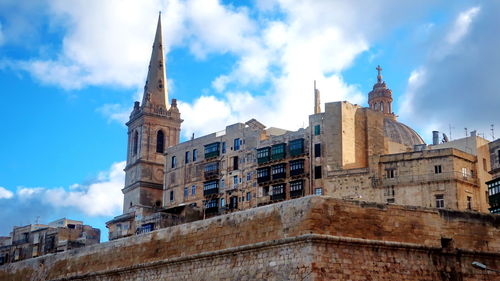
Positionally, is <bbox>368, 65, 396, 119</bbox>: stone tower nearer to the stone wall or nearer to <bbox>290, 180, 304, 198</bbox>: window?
<bbox>290, 180, 304, 198</bbox>: window

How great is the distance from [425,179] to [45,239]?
1176 inches

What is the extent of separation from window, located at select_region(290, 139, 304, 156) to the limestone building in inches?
2.1

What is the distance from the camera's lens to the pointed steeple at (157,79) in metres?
56.0

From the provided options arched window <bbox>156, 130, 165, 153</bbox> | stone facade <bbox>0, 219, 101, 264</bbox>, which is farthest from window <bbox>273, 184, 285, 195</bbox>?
stone facade <bbox>0, 219, 101, 264</bbox>

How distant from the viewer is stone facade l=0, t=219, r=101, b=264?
53.7 metres

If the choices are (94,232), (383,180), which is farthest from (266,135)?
(94,232)

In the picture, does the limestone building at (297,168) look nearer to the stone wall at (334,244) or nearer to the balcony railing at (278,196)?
the balcony railing at (278,196)

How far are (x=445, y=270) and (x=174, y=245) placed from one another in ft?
20.9

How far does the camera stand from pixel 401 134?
47781mm

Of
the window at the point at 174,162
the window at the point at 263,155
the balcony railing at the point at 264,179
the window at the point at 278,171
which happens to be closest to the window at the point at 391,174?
the window at the point at 278,171

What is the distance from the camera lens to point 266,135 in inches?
1738

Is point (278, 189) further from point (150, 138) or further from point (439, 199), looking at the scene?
point (150, 138)

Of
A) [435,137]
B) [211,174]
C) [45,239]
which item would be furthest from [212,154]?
[45,239]

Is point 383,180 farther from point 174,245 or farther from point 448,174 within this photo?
point 174,245
